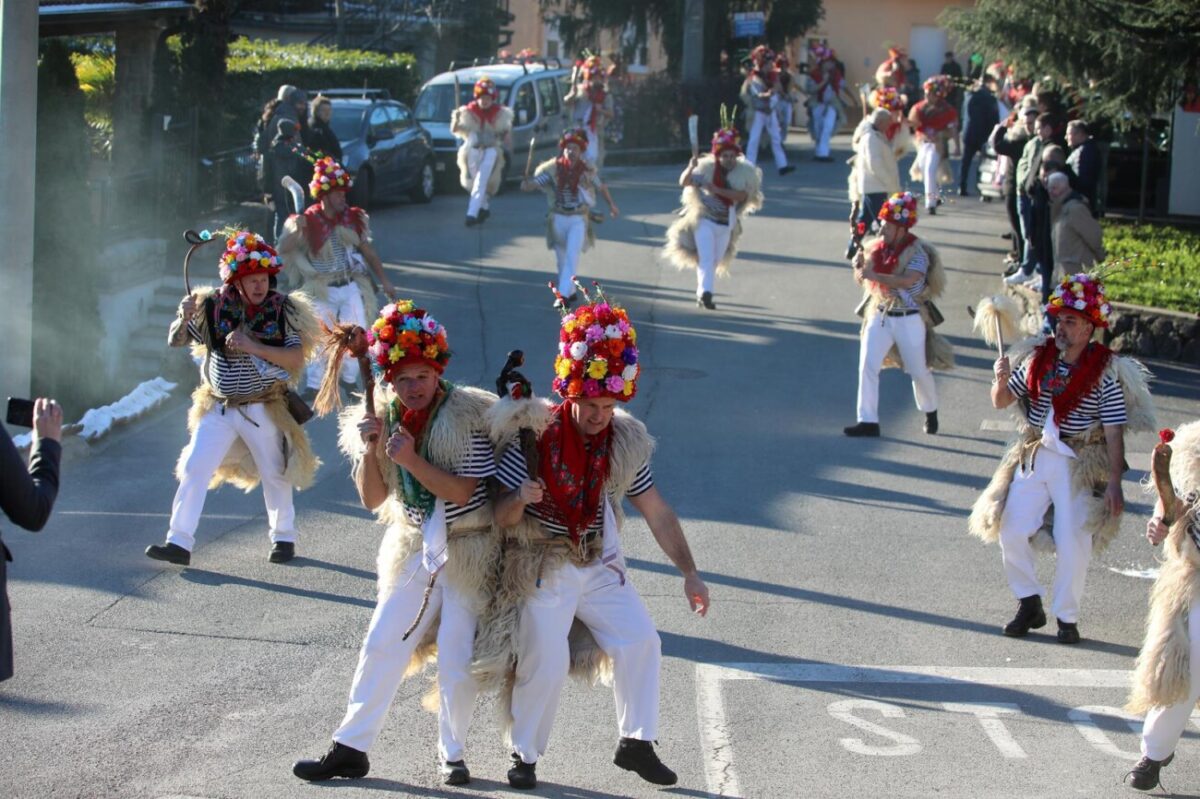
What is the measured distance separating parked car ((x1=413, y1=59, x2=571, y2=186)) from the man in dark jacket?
20059mm

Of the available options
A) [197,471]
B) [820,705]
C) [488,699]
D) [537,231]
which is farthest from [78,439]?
[537,231]

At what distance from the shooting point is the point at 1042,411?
25.9 ft

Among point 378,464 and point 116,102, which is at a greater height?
point 116,102

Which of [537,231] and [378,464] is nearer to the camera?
[378,464]

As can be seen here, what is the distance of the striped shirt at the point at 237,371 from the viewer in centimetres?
873

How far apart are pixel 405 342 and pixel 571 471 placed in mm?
808

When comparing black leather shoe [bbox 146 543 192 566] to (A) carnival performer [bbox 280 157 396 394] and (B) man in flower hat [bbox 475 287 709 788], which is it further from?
(A) carnival performer [bbox 280 157 396 394]

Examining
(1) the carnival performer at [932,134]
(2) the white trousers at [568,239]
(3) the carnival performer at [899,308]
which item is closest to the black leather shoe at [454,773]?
(3) the carnival performer at [899,308]

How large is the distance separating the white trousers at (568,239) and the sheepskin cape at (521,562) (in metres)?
10.5

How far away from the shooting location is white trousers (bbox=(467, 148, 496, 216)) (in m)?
21.1

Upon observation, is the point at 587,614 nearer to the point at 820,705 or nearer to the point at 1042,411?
the point at 820,705

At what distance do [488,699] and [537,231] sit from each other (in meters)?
15.0

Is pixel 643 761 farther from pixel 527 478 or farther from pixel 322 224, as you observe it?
pixel 322 224

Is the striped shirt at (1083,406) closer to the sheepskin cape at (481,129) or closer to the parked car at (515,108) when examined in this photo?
the sheepskin cape at (481,129)
